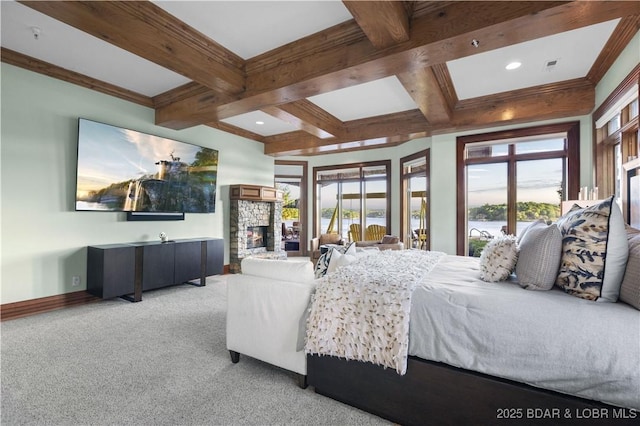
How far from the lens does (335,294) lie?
1.81 meters

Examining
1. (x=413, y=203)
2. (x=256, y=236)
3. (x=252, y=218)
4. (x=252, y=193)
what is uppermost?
(x=252, y=193)

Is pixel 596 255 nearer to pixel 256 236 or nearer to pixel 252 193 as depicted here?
Answer: pixel 252 193

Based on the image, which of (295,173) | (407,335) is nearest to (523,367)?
(407,335)

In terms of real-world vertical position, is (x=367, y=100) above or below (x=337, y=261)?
above

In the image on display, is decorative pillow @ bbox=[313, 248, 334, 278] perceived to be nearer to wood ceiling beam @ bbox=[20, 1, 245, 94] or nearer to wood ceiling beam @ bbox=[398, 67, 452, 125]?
wood ceiling beam @ bbox=[398, 67, 452, 125]

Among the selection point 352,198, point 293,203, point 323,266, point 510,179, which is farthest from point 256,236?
point 510,179

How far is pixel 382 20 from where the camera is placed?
2.19 meters

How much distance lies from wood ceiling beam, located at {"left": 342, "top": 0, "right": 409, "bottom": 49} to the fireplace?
455 cm

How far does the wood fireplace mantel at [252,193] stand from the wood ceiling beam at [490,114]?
4.59 ft

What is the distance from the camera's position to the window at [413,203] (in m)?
6.39

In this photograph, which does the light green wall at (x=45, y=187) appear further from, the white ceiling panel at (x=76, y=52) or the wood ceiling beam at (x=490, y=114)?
the wood ceiling beam at (x=490, y=114)

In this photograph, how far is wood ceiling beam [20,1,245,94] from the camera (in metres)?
2.14

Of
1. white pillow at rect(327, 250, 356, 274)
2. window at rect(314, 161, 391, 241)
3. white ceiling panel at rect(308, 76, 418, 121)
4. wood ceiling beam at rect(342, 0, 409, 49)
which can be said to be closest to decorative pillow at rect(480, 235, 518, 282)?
white pillow at rect(327, 250, 356, 274)

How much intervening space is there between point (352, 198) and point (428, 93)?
4551 millimetres
